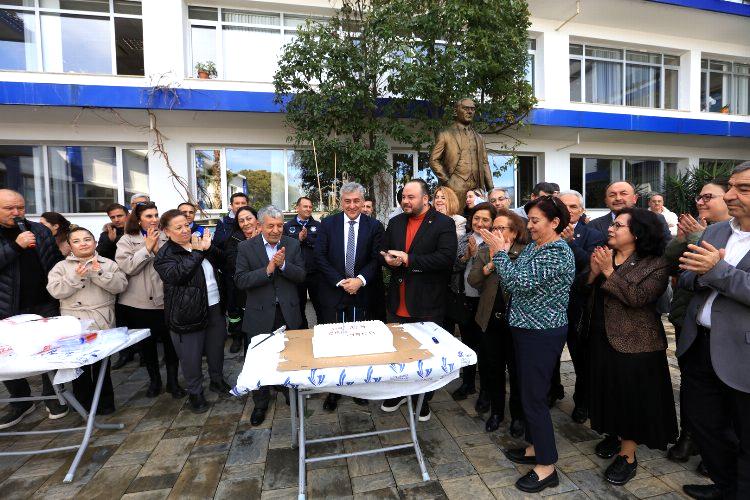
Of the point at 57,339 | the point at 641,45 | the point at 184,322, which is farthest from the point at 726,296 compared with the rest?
the point at 641,45

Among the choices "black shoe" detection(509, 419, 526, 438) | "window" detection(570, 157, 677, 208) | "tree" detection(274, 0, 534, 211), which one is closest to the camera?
"black shoe" detection(509, 419, 526, 438)

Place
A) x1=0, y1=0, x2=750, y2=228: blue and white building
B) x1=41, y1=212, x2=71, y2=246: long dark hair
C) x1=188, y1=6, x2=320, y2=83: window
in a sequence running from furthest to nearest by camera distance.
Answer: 1. x1=188, y1=6, x2=320, y2=83: window
2. x1=0, y1=0, x2=750, y2=228: blue and white building
3. x1=41, y1=212, x2=71, y2=246: long dark hair

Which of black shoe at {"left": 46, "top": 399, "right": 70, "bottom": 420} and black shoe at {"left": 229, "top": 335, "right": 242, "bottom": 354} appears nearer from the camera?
black shoe at {"left": 46, "top": 399, "right": 70, "bottom": 420}

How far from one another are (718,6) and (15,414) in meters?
14.9

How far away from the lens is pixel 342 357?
216 cm

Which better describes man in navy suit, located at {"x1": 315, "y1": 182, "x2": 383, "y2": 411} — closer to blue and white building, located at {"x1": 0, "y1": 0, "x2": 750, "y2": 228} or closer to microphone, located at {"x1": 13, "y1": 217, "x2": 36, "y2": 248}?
microphone, located at {"x1": 13, "y1": 217, "x2": 36, "y2": 248}

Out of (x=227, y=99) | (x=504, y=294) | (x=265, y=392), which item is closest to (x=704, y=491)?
(x=504, y=294)

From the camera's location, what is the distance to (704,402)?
6.98 ft

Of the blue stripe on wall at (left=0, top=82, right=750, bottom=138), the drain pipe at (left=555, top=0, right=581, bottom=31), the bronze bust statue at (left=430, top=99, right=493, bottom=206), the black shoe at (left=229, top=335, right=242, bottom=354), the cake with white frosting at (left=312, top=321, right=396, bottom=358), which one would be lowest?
the black shoe at (left=229, top=335, right=242, bottom=354)

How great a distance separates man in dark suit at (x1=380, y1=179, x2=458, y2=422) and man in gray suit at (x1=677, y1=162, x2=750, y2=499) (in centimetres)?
155

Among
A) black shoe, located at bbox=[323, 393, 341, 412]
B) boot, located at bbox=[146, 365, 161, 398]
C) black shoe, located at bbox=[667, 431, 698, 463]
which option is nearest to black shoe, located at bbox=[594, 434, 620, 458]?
black shoe, located at bbox=[667, 431, 698, 463]

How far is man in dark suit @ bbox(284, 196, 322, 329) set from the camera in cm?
388

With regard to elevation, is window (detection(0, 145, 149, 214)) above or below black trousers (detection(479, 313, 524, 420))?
above

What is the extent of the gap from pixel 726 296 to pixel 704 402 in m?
0.68
